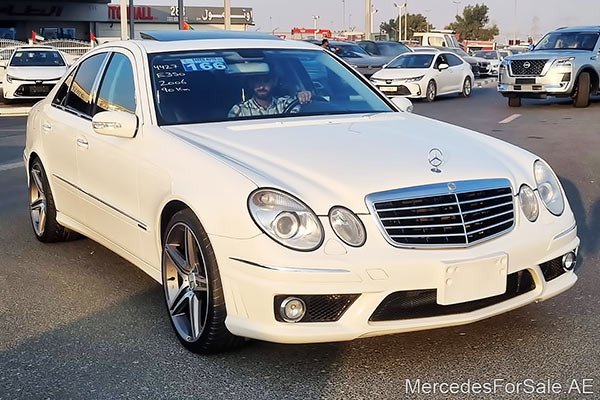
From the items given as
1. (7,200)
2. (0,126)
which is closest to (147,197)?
(7,200)

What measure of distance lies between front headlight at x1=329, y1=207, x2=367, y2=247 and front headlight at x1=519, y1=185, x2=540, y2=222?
95 centimetres

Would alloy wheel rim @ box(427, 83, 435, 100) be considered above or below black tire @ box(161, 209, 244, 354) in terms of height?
above

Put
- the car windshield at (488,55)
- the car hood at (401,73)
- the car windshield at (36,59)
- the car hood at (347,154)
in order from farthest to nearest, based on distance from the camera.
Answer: the car windshield at (488,55) → the car hood at (401,73) → the car windshield at (36,59) → the car hood at (347,154)

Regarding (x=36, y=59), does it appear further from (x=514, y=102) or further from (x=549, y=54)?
(x=549, y=54)

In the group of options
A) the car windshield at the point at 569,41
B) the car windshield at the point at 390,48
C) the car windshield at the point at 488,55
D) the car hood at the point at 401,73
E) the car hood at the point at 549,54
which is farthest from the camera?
the car windshield at the point at 488,55

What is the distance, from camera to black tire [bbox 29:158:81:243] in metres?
6.21

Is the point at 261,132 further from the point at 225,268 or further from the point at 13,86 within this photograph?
the point at 13,86

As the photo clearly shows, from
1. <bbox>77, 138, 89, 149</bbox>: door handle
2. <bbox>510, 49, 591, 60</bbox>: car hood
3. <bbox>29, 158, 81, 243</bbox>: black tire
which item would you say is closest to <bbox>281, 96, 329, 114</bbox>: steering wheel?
<bbox>77, 138, 89, 149</bbox>: door handle

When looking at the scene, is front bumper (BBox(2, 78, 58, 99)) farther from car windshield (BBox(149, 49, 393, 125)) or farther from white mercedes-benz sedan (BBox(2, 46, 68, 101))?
car windshield (BBox(149, 49, 393, 125))

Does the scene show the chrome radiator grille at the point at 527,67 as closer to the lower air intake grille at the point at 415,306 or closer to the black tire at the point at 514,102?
the black tire at the point at 514,102

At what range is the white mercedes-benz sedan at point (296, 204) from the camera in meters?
3.62

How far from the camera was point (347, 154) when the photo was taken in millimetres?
4133

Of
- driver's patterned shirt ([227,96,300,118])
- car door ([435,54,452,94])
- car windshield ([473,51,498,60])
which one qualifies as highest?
car windshield ([473,51,498,60])

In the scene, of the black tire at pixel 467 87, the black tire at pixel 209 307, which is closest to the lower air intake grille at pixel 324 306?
the black tire at pixel 209 307
